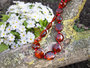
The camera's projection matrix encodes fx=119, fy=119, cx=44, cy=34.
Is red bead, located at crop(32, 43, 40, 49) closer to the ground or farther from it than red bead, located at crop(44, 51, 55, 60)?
farther from it

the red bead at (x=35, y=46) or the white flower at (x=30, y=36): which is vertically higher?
the white flower at (x=30, y=36)

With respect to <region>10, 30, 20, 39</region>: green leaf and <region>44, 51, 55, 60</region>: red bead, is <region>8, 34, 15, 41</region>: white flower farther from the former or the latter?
<region>44, 51, 55, 60</region>: red bead

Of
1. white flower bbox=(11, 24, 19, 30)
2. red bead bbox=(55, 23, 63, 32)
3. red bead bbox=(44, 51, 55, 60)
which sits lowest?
red bead bbox=(44, 51, 55, 60)

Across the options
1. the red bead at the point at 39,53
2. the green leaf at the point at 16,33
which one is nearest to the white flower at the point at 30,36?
the green leaf at the point at 16,33

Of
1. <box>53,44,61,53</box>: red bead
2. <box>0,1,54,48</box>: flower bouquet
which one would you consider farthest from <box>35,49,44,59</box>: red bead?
<box>0,1,54,48</box>: flower bouquet

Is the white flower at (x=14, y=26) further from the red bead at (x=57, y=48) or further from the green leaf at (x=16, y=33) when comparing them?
the red bead at (x=57, y=48)

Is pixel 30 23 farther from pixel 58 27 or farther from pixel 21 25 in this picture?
pixel 58 27

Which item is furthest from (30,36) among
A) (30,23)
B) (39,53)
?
(39,53)

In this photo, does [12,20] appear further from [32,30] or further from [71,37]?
[71,37]

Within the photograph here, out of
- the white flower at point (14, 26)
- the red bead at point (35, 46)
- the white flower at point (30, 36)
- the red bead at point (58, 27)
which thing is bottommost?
the red bead at point (35, 46)
